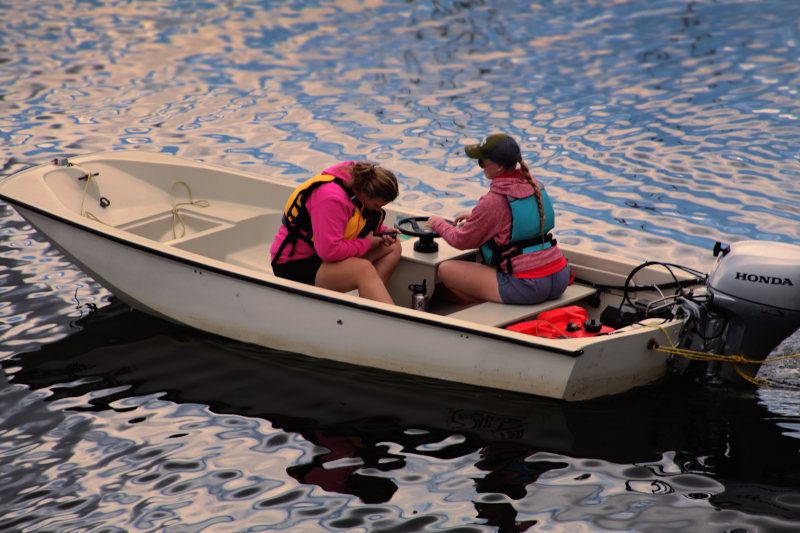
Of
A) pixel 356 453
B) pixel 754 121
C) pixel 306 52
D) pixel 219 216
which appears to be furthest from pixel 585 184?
pixel 306 52

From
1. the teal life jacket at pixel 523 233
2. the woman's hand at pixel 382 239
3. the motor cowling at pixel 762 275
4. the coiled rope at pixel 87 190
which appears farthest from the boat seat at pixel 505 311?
the coiled rope at pixel 87 190

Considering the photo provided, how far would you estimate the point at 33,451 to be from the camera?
166 inches

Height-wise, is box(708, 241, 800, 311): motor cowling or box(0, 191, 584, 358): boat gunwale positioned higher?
box(708, 241, 800, 311): motor cowling

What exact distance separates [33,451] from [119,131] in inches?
263

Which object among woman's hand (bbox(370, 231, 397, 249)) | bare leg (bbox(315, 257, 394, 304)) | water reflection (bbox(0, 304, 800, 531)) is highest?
woman's hand (bbox(370, 231, 397, 249))

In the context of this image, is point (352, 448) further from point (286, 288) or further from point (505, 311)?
point (505, 311)

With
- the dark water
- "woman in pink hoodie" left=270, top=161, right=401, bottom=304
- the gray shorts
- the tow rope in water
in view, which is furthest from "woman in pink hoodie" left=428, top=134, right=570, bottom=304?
the tow rope in water

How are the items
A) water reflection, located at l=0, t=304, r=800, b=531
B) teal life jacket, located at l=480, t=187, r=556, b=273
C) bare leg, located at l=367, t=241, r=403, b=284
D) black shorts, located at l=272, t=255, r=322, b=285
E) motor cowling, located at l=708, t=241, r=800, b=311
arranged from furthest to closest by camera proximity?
bare leg, located at l=367, t=241, r=403, b=284 → black shorts, located at l=272, t=255, r=322, b=285 → teal life jacket, located at l=480, t=187, r=556, b=273 → motor cowling, located at l=708, t=241, r=800, b=311 → water reflection, located at l=0, t=304, r=800, b=531

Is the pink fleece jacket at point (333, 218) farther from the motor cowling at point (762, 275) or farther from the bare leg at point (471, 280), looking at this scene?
the motor cowling at point (762, 275)

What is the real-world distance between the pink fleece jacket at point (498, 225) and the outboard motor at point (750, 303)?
2.99 ft

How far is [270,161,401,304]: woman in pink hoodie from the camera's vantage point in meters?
4.67

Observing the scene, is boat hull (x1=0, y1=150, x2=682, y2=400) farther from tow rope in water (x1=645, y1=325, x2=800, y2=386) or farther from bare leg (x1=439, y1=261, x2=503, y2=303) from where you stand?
bare leg (x1=439, y1=261, x2=503, y2=303)

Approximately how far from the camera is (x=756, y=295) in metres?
4.06

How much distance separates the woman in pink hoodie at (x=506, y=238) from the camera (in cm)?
459
